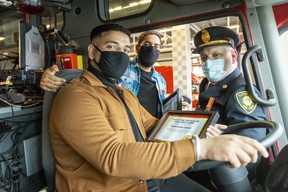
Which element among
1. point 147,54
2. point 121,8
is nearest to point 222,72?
point 147,54

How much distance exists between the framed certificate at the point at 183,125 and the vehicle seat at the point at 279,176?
1.39 ft

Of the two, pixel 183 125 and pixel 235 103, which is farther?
pixel 235 103

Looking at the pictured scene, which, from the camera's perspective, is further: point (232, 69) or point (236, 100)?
point (232, 69)

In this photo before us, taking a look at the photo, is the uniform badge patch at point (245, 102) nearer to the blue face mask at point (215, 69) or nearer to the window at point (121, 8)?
the blue face mask at point (215, 69)

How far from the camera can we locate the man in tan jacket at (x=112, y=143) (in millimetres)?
970

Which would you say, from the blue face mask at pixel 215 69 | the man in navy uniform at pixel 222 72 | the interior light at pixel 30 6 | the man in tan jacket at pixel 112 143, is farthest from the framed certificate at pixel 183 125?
the interior light at pixel 30 6

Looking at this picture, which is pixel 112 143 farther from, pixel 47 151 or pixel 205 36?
pixel 205 36

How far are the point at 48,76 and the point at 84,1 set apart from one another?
1.21 m

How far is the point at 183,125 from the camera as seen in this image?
1.30 m

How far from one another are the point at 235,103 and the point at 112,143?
0.87 meters

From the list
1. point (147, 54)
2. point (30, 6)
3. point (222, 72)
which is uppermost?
point (30, 6)

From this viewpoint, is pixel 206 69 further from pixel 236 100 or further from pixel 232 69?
pixel 236 100

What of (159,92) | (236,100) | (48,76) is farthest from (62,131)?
(159,92)

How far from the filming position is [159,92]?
2.48 metres
